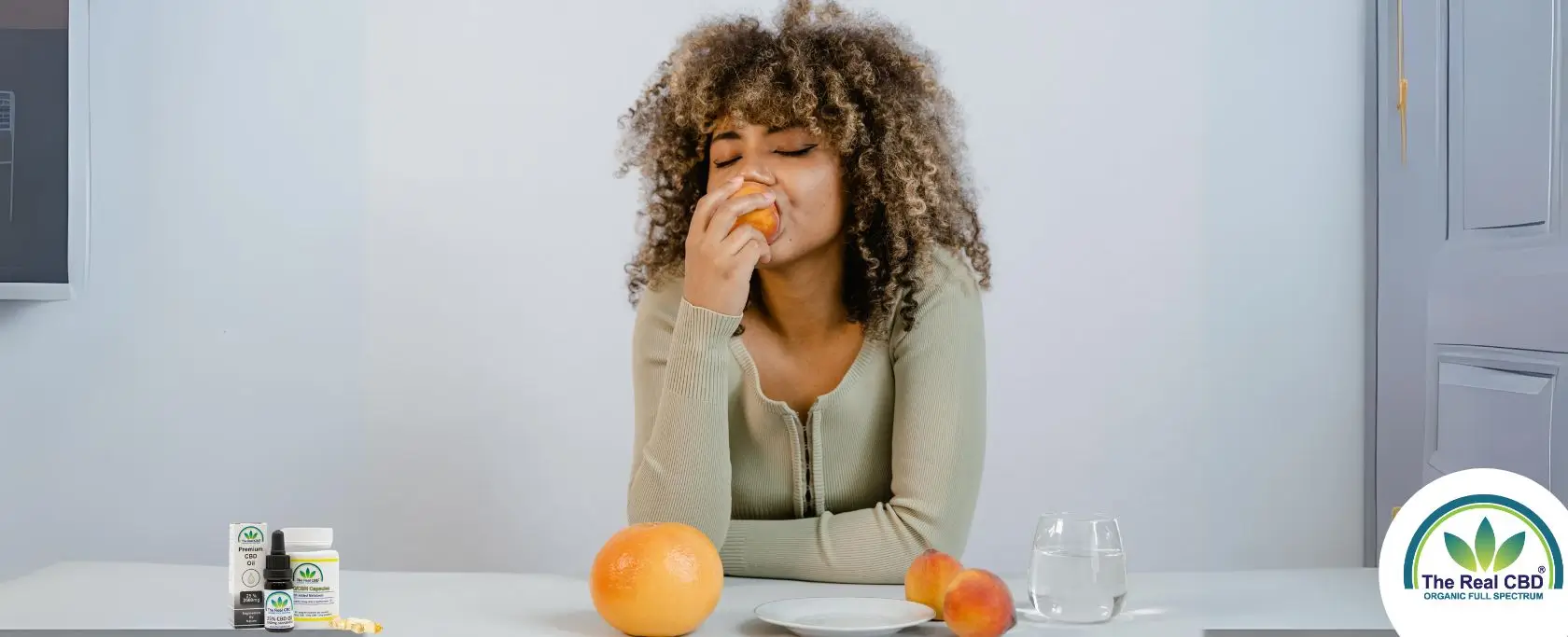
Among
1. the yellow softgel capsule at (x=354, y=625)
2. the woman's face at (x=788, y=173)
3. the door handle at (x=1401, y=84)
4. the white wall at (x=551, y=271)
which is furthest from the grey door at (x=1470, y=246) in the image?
the yellow softgel capsule at (x=354, y=625)

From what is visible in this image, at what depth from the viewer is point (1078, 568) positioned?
944 millimetres

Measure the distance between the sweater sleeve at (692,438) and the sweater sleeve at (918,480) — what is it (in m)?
0.06

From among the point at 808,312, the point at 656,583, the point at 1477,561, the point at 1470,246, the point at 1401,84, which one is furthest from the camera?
the point at 1401,84

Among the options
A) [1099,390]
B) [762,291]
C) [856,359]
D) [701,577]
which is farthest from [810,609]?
[1099,390]

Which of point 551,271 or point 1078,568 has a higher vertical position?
point 551,271

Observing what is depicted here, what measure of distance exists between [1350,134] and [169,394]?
239 cm

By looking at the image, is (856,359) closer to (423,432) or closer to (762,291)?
(762,291)

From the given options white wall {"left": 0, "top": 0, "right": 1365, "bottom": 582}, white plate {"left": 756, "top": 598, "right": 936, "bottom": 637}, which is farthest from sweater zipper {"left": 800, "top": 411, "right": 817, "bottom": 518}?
white wall {"left": 0, "top": 0, "right": 1365, "bottom": 582}

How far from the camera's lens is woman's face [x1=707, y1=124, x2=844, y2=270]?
1574mm

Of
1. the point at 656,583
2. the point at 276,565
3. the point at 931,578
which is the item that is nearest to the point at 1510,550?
the point at 931,578

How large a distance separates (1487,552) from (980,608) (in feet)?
1.04

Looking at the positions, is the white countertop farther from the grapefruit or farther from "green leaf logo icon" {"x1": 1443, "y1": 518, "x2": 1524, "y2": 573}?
"green leaf logo icon" {"x1": 1443, "y1": 518, "x2": 1524, "y2": 573}

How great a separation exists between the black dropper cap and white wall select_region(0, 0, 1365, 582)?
1625mm

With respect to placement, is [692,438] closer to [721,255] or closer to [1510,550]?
[721,255]
